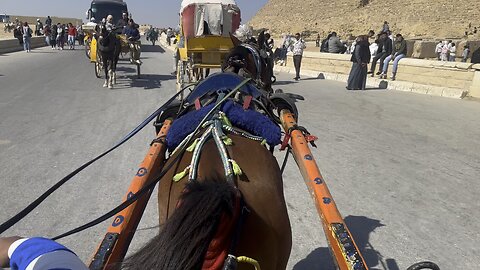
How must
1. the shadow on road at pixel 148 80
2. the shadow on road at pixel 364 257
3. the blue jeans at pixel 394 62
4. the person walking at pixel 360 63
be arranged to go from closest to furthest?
the shadow on road at pixel 364 257 < the shadow on road at pixel 148 80 < the person walking at pixel 360 63 < the blue jeans at pixel 394 62

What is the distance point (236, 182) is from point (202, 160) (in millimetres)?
240

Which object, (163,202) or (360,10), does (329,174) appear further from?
(360,10)

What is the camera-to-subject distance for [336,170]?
18.6ft

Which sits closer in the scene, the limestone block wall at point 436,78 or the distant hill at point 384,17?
the limestone block wall at point 436,78

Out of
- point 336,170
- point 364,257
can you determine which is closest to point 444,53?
point 336,170

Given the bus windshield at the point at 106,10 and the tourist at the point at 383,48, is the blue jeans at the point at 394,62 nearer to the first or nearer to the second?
the tourist at the point at 383,48

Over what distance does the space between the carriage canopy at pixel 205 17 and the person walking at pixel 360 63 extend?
4439 mm

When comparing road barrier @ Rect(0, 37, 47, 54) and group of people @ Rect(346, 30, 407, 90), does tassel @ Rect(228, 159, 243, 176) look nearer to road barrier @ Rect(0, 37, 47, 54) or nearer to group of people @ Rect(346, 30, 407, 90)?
group of people @ Rect(346, 30, 407, 90)

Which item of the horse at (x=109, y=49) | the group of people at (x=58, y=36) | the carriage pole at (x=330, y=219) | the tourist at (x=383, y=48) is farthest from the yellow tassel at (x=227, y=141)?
the group of people at (x=58, y=36)

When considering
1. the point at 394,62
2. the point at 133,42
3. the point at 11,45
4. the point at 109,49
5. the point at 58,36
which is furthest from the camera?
the point at 58,36

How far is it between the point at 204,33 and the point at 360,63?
17.5ft

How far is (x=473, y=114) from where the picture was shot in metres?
9.94

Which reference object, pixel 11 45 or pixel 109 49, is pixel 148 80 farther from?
pixel 11 45

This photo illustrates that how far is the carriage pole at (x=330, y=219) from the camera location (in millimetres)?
1837
